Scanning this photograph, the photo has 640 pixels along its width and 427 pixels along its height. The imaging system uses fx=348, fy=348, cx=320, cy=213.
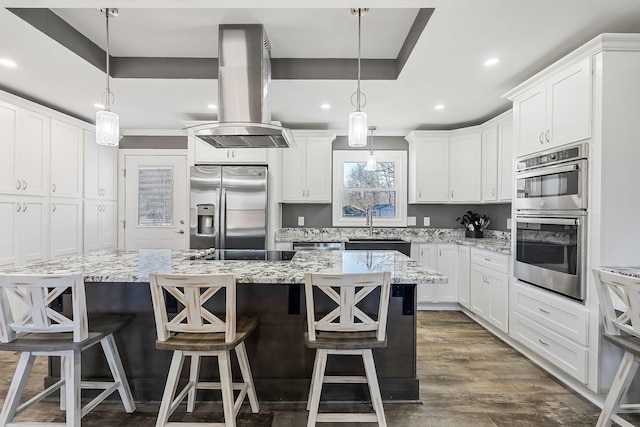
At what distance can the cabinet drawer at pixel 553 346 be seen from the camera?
7.42ft

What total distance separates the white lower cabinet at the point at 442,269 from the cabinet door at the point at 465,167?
0.70 metres

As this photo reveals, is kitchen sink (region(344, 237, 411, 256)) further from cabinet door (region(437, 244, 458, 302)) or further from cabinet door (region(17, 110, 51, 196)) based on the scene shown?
cabinet door (region(17, 110, 51, 196))

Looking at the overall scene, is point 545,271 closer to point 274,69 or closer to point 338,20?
point 338,20

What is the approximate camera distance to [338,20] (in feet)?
7.92

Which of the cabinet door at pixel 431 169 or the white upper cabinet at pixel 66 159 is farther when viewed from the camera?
the cabinet door at pixel 431 169

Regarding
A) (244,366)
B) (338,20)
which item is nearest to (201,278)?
(244,366)

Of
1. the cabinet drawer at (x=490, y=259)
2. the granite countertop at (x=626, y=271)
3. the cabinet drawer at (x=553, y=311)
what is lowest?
the cabinet drawer at (x=553, y=311)

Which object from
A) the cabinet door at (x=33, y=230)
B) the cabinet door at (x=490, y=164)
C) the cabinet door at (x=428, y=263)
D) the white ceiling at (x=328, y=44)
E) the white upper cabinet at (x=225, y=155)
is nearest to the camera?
the white ceiling at (x=328, y=44)

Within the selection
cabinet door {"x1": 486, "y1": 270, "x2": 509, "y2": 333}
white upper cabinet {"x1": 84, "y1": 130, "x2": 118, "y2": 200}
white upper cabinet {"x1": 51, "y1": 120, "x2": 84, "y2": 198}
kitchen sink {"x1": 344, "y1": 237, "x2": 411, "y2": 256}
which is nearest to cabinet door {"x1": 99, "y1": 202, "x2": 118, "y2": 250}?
white upper cabinet {"x1": 84, "y1": 130, "x2": 118, "y2": 200}

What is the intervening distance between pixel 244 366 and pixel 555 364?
2197mm

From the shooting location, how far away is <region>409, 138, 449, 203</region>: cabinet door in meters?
4.61

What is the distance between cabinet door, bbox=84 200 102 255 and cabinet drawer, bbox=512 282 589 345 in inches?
186

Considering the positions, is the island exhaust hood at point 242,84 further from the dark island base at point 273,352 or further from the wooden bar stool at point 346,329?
the wooden bar stool at point 346,329

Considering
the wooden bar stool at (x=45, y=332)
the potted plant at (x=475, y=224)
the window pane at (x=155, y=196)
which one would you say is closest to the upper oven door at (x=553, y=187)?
the potted plant at (x=475, y=224)
